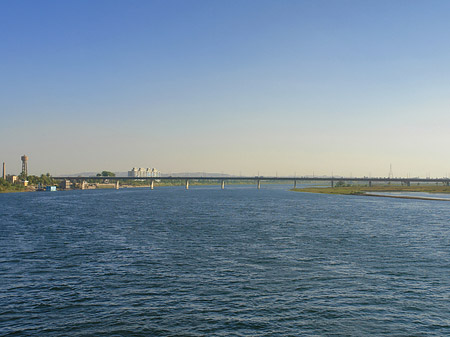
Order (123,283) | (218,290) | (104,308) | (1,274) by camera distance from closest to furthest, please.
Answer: (104,308)
(218,290)
(123,283)
(1,274)

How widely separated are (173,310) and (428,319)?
18.3 metres

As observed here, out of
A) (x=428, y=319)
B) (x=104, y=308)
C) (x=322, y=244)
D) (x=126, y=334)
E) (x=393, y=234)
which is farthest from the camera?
(x=393, y=234)

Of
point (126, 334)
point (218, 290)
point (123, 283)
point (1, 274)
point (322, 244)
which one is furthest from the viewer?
point (322, 244)

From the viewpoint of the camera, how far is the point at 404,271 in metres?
41.1

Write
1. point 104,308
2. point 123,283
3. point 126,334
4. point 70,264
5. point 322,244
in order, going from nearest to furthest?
point 126,334 < point 104,308 < point 123,283 < point 70,264 < point 322,244

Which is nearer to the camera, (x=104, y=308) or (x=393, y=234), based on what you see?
(x=104, y=308)

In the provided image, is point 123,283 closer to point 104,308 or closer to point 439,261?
point 104,308

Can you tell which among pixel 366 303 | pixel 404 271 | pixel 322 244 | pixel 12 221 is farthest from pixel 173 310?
pixel 12 221

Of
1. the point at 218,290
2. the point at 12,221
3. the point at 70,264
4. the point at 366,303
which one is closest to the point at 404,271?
the point at 366,303

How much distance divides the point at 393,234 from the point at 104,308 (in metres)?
54.1

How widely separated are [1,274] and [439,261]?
47843mm

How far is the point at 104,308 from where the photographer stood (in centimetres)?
2981

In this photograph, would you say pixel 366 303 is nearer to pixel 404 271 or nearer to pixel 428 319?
pixel 428 319

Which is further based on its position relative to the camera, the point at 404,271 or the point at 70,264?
the point at 70,264
